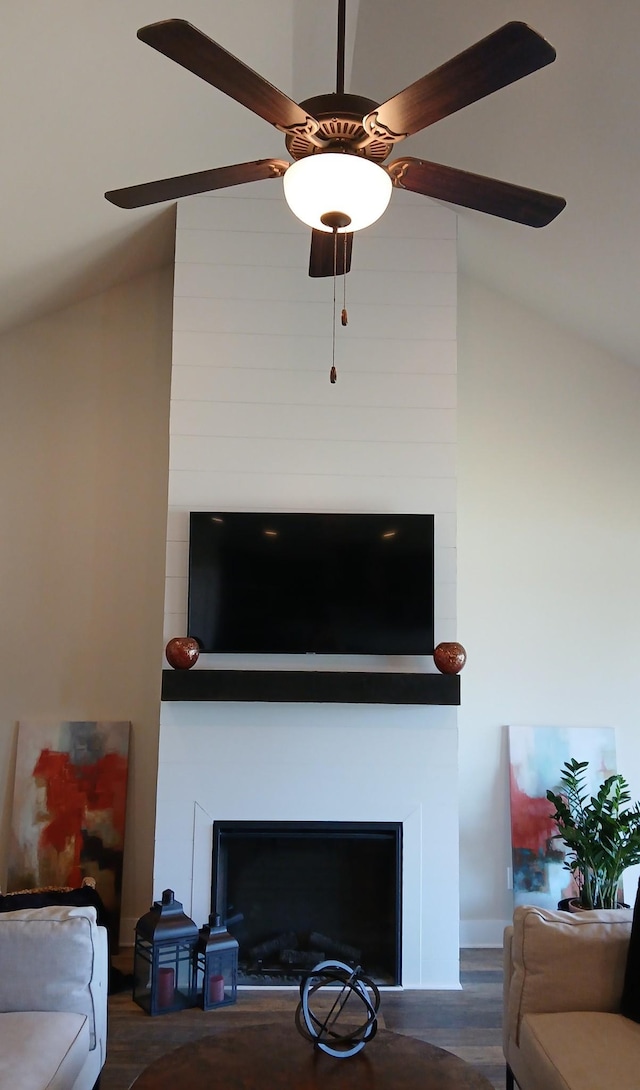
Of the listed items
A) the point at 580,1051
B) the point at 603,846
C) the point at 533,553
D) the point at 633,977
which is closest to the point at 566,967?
the point at 633,977

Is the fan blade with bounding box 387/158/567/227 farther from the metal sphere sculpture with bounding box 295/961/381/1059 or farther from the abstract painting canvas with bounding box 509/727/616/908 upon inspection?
the abstract painting canvas with bounding box 509/727/616/908

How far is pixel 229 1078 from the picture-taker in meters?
2.06

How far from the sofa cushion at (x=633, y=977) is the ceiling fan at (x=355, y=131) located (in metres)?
1.95

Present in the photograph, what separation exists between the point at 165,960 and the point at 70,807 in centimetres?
106

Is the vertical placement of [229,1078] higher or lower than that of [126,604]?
lower

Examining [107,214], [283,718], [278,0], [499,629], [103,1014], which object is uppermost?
[278,0]

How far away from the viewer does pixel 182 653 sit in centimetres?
380

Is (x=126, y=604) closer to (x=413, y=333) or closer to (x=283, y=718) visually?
(x=283, y=718)

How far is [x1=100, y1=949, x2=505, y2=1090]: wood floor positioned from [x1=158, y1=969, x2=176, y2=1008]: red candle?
5 cm

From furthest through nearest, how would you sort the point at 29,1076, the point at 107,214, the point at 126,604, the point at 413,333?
the point at 126,604
the point at 413,333
the point at 107,214
the point at 29,1076

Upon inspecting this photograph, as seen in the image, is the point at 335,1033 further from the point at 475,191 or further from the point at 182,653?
the point at 475,191

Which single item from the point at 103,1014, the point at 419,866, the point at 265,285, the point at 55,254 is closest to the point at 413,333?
the point at 265,285

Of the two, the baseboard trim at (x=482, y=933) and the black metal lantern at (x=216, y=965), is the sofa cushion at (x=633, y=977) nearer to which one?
the black metal lantern at (x=216, y=965)

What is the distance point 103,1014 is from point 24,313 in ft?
10.8
